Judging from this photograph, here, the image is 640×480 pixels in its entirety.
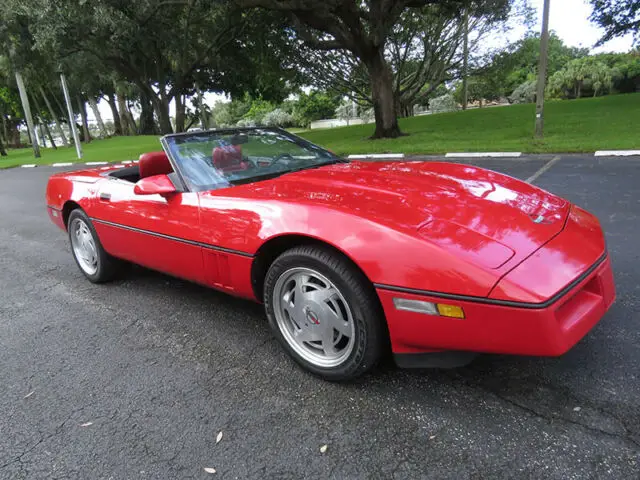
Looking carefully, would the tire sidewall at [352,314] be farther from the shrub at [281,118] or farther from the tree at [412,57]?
the shrub at [281,118]

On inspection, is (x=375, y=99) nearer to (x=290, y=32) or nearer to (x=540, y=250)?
(x=290, y=32)

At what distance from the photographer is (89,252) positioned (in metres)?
3.81

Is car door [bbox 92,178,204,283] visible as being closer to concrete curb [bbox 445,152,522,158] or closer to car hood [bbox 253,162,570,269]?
car hood [bbox 253,162,570,269]

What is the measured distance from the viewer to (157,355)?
2.60 metres

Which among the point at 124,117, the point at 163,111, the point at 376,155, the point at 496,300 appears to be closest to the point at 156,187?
the point at 496,300

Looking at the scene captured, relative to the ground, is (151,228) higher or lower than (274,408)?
higher

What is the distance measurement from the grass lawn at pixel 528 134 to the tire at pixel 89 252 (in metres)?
8.72

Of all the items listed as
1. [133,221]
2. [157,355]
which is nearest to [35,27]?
[133,221]

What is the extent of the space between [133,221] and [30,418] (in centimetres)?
138

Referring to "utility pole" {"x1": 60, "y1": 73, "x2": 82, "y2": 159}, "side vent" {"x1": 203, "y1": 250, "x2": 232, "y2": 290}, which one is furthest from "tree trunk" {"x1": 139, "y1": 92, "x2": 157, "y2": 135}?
"side vent" {"x1": 203, "y1": 250, "x2": 232, "y2": 290}

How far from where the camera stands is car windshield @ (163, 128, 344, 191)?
2881 millimetres

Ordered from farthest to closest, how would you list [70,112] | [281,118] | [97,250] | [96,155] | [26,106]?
[281,118]
[26,106]
[96,155]
[70,112]
[97,250]

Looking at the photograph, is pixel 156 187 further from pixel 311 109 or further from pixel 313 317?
pixel 311 109

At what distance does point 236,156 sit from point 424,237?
69.6 inches
